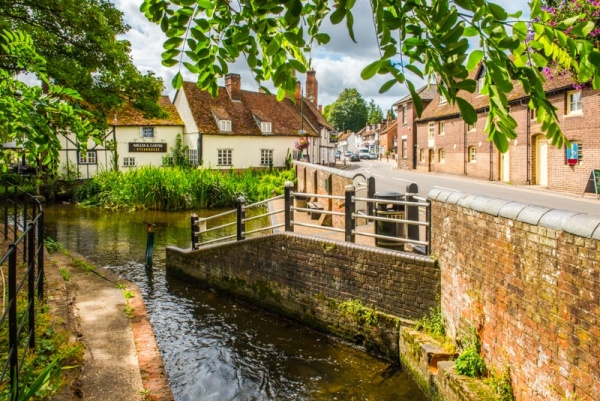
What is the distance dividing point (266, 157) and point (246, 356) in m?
33.6

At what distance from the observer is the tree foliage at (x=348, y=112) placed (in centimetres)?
12012

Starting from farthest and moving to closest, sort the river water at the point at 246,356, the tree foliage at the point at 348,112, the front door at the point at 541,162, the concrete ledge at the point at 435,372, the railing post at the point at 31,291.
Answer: the tree foliage at the point at 348,112, the front door at the point at 541,162, the river water at the point at 246,356, the concrete ledge at the point at 435,372, the railing post at the point at 31,291

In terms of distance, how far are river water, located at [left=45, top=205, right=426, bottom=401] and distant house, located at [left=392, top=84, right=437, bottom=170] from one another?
110 feet

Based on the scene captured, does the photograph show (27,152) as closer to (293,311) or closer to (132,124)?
(293,311)

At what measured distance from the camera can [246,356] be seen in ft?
27.0

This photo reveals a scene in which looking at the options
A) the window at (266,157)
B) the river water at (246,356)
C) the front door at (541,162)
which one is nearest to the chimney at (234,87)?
the window at (266,157)

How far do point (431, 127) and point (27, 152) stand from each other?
35711 millimetres

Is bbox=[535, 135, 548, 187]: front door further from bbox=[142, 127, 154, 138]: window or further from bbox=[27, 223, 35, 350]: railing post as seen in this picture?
bbox=[142, 127, 154, 138]: window

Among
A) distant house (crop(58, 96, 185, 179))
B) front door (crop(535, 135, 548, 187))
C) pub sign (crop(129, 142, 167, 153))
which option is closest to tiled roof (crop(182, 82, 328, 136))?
distant house (crop(58, 96, 185, 179))

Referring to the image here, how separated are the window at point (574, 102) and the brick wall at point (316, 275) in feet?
57.0

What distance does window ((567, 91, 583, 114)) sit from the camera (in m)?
21.0

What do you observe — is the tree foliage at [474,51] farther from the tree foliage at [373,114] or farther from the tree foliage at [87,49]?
the tree foliage at [373,114]

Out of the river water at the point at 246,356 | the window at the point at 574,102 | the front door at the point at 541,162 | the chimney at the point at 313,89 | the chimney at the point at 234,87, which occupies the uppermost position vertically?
the chimney at the point at 313,89

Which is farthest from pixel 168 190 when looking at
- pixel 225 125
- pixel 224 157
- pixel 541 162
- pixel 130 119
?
pixel 541 162
